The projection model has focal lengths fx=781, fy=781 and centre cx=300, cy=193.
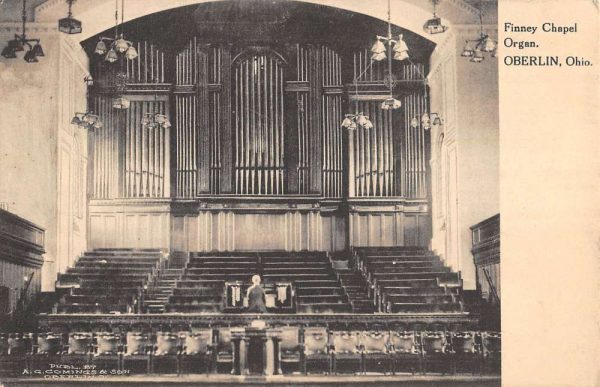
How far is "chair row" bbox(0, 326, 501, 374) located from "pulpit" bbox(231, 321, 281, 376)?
0.10m

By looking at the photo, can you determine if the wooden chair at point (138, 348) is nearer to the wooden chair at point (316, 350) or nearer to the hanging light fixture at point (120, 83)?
the wooden chair at point (316, 350)

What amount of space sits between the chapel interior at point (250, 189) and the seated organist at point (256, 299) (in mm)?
149

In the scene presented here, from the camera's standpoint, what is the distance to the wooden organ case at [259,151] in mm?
12836

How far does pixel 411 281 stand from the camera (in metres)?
10.8

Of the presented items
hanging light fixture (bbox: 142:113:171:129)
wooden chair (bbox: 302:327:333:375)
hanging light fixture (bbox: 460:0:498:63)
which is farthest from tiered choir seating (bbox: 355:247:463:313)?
hanging light fixture (bbox: 142:113:171:129)

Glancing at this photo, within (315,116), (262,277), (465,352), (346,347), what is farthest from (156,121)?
(465,352)

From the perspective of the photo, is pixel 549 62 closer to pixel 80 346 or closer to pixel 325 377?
pixel 325 377

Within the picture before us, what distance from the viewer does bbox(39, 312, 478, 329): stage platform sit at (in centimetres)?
971

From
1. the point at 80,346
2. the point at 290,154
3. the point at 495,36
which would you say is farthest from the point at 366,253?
the point at 80,346

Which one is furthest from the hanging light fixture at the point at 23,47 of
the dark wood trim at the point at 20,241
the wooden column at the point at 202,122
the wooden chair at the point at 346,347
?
the wooden chair at the point at 346,347

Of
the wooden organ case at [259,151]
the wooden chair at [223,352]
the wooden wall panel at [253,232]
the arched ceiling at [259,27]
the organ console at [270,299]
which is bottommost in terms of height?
the wooden chair at [223,352]

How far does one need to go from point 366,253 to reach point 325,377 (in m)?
4.03

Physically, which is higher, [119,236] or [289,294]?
[119,236]

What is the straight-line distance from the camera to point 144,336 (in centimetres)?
888
